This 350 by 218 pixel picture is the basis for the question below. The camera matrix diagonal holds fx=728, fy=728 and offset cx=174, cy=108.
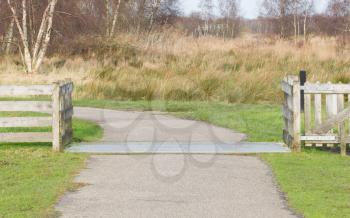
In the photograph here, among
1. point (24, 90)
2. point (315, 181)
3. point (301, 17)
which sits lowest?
point (315, 181)

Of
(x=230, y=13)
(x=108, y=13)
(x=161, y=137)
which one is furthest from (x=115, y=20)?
(x=230, y=13)

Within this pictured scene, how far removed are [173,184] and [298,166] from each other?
8.26ft

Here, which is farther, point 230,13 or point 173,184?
point 230,13

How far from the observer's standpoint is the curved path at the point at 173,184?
8.52 metres

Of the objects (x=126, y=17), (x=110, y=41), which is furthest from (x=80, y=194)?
(x=126, y=17)

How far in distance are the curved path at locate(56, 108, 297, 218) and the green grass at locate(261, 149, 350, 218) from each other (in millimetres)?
207

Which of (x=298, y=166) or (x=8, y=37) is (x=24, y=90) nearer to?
(x=298, y=166)

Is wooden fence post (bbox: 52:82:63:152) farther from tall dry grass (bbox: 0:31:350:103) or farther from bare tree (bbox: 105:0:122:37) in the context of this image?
bare tree (bbox: 105:0:122:37)

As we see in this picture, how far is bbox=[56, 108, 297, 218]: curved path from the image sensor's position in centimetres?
852

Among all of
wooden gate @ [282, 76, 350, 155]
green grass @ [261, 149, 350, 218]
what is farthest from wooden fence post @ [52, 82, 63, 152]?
wooden gate @ [282, 76, 350, 155]

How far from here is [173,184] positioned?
10.3 m

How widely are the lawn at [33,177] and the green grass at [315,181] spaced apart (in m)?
2.98

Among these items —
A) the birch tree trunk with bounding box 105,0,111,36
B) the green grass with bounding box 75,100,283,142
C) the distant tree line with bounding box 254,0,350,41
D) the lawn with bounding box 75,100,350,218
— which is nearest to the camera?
the lawn with bounding box 75,100,350,218

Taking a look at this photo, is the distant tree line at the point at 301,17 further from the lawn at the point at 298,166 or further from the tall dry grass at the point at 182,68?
the lawn at the point at 298,166
